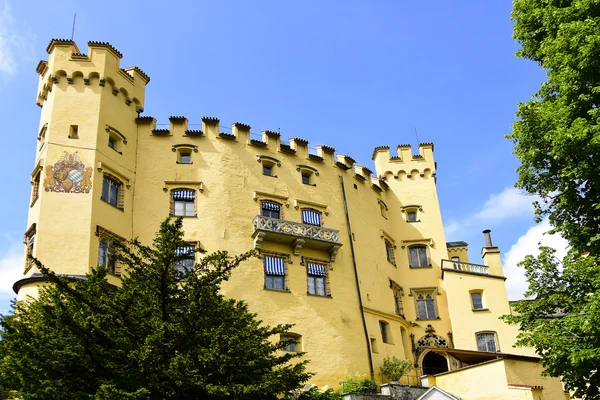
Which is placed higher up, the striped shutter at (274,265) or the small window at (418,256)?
the small window at (418,256)

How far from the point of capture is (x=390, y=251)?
127 feet

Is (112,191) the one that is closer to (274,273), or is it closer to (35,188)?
(35,188)

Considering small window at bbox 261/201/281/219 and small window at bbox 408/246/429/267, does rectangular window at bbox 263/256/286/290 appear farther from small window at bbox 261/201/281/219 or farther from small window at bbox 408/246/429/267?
small window at bbox 408/246/429/267

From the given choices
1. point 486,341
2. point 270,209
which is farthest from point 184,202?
point 486,341

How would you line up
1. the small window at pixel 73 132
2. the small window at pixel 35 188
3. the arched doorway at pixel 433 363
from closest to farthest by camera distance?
the small window at pixel 35 188, the small window at pixel 73 132, the arched doorway at pixel 433 363

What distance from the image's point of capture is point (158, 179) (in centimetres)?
3152

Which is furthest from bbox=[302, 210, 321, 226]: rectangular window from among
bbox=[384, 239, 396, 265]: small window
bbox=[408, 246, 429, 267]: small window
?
bbox=[408, 246, 429, 267]: small window

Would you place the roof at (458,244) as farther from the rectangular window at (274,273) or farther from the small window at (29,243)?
the small window at (29,243)

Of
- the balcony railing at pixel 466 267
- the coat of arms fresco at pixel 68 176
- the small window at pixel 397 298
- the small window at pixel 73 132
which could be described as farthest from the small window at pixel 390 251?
the small window at pixel 73 132

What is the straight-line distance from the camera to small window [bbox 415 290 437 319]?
37.1 metres

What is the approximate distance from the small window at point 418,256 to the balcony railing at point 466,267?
5.49 ft

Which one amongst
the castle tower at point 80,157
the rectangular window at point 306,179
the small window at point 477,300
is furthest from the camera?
the small window at point 477,300

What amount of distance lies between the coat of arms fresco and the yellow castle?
0.17 ft

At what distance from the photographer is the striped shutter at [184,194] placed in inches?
1236
